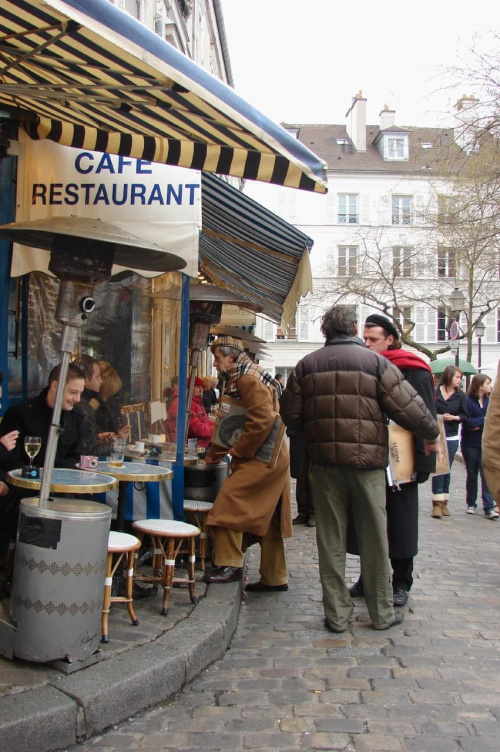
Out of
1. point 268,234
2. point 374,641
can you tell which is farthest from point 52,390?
point 268,234

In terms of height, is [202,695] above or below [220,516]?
below

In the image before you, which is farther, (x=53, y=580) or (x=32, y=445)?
(x=32, y=445)

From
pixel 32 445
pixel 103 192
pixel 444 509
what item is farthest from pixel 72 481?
pixel 444 509

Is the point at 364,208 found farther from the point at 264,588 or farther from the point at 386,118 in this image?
the point at 264,588

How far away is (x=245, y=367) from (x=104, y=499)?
1.41 metres

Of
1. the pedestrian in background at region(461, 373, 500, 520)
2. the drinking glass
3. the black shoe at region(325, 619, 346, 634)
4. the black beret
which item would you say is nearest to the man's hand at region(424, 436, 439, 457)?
the black beret

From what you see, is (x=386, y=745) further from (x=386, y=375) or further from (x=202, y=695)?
(x=386, y=375)

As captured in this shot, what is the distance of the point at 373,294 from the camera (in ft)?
113

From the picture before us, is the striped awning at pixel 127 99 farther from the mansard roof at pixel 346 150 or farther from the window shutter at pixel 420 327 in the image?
the window shutter at pixel 420 327

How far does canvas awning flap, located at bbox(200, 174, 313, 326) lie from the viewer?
6852mm

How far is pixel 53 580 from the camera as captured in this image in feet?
11.5

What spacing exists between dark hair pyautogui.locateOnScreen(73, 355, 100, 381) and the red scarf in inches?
89.0

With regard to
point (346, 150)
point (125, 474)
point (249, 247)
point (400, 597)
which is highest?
point (346, 150)

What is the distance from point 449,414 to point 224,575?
17.6 feet
